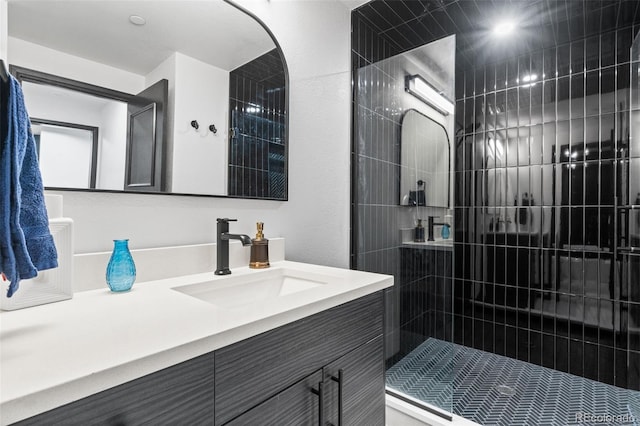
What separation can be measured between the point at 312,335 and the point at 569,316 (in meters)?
2.08

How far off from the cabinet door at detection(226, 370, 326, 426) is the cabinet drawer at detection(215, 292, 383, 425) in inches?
0.5

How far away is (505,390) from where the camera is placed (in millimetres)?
1801

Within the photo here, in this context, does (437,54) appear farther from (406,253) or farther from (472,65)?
(406,253)

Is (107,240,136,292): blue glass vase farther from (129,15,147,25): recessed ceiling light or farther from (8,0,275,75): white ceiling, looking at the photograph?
(129,15,147,25): recessed ceiling light

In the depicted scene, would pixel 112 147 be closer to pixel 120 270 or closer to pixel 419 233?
pixel 120 270

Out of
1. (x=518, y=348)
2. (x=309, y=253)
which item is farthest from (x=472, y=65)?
(x=518, y=348)

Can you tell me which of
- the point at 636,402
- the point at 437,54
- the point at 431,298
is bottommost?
the point at 636,402

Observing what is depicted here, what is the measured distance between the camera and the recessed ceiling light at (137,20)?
3.35ft

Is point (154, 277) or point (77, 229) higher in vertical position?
point (77, 229)

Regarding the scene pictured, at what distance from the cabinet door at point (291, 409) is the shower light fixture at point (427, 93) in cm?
143

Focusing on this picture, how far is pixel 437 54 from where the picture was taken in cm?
164

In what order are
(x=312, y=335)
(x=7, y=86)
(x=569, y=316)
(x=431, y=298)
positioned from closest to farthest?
(x=7, y=86)
(x=312, y=335)
(x=431, y=298)
(x=569, y=316)

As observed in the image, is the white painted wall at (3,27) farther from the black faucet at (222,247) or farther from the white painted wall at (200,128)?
the black faucet at (222,247)

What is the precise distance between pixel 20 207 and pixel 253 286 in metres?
0.71
